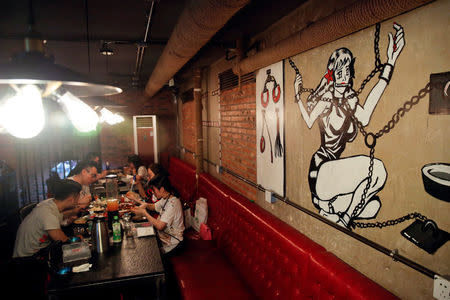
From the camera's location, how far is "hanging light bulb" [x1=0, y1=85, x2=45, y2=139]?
1.41 m

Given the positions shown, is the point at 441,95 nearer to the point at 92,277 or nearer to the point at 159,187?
the point at 92,277

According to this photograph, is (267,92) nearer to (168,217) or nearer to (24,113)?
(168,217)

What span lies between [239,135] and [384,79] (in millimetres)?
2645

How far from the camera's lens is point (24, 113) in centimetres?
142

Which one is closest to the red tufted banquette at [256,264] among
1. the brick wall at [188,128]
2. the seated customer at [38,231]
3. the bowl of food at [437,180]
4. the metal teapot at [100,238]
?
the bowl of food at [437,180]

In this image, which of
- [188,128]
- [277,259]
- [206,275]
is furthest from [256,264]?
[188,128]

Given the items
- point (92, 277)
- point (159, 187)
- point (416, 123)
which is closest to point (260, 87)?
point (159, 187)

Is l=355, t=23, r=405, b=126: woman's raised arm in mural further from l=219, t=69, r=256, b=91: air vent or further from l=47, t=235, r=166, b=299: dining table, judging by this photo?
l=47, t=235, r=166, b=299: dining table

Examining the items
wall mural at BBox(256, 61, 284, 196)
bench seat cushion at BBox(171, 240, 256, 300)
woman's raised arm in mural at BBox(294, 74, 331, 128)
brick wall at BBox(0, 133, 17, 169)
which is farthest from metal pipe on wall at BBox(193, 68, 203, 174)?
brick wall at BBox(0, 133, 17, 169)

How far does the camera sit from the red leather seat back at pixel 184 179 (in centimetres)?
613

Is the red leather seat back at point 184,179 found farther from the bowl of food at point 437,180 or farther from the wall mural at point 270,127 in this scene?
the bowl of food at point 437,180

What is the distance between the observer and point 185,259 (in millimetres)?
3832

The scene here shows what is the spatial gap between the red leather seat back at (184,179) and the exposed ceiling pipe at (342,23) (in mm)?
3688

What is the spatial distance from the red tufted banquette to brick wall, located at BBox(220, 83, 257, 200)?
31 cm
